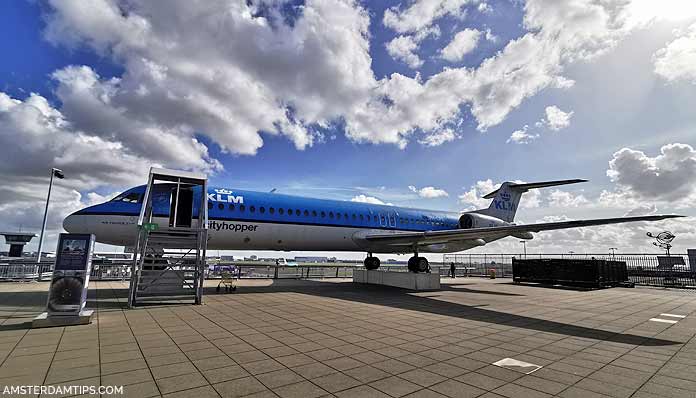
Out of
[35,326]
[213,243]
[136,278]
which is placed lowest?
[35,326]

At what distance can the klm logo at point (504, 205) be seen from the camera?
90.7ft

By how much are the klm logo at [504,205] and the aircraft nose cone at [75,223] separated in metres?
27.1

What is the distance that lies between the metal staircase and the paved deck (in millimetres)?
1065

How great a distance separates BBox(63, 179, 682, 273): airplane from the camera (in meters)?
13.4

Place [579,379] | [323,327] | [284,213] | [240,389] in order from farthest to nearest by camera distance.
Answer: [284,213] < [323,327] < [579,379] < [240,389]

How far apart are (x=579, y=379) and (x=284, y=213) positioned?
563 inches

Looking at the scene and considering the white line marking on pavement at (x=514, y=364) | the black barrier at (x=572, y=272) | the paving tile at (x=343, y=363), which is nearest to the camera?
the paving tile at (x=343, y=363)

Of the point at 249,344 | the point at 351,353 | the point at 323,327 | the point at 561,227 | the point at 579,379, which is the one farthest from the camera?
the point at 561,227


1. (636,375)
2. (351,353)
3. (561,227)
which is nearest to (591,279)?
(561,227)

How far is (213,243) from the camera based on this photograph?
15.8 metres

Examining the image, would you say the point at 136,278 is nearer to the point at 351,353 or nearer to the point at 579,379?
the point at 351,353

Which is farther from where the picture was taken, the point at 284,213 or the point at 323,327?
the point at 284,213

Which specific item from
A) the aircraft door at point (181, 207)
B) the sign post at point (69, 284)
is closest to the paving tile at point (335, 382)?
the sign post at point (69, 284)

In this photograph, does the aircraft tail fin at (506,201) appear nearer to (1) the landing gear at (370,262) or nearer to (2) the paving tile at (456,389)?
(1) the landing gear at (370,262)
